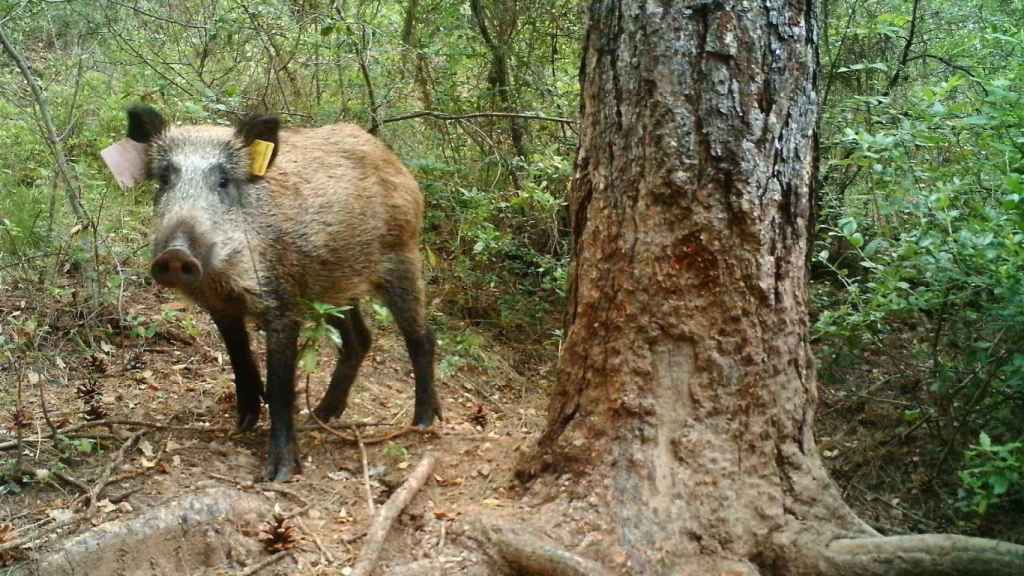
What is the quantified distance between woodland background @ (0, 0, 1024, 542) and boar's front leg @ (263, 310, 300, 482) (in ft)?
2.29

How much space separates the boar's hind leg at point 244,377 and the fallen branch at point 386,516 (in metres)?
1.13

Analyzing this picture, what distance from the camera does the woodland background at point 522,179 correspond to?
3.72 meters

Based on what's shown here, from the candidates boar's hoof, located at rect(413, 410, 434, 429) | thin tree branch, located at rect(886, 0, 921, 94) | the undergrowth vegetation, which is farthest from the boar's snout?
thin tree branch, located at rect(886, 0, 921, 94)

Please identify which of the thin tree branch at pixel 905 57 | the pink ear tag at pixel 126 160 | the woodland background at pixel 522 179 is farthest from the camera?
the thin tree branch at pixel 905 57

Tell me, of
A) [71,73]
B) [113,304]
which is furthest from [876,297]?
[71,73]

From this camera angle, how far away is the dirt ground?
3.31 metres

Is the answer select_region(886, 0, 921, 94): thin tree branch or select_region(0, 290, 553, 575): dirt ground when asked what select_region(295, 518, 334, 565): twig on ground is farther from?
select_region(886, 0, 921, 94): thin tree branch

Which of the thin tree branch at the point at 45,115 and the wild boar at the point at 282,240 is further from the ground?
the thin tree branch at the point at 45,115

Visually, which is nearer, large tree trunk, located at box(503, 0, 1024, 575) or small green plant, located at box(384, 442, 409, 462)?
large tree trunk, located at box(503, 0, 1024, 575)

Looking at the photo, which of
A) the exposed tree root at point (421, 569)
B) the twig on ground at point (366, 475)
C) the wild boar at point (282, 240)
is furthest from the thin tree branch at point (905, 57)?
the exposed tree root at point (421, 569)

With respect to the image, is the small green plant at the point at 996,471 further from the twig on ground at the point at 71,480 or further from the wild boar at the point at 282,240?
the twig on ground at the point at 71,480

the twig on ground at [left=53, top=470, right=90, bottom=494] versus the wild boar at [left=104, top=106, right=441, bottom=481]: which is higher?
the wild boar at [left=104, top=106, right=441, bottom=481]

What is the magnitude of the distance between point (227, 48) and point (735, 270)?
5033 mm

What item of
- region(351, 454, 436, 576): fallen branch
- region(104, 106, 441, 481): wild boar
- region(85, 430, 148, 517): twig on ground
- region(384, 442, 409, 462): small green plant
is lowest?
region(384, 442, 409, 462): small green plant
